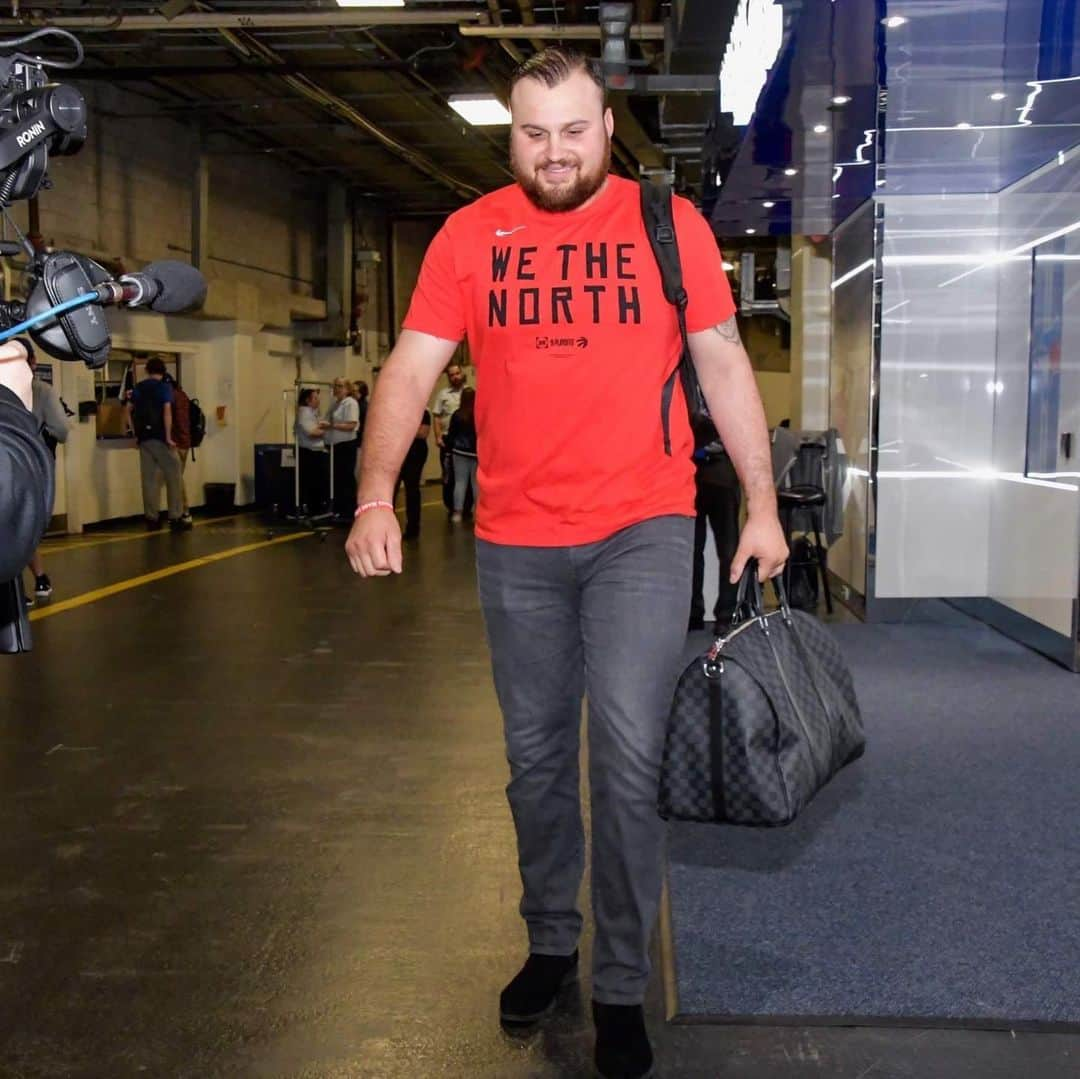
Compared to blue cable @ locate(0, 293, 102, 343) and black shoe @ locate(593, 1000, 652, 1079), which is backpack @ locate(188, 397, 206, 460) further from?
blue cable @ locate(0, 293, 102, 343)

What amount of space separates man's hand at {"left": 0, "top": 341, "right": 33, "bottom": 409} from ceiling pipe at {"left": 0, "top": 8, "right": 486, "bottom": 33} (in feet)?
29.6

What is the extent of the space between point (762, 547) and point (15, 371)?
1361 millimetres

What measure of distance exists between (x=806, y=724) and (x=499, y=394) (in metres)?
0.83

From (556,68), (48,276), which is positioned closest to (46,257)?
(48,276)

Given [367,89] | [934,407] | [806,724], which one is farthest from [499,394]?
[367,89]

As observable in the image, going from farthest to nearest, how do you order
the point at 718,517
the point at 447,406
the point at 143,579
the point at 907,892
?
1. the point at 447,406
2. the point at 143,579
3. the point at 718,517
4. the point at 907,892

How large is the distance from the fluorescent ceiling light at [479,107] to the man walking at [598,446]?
10.00 metres

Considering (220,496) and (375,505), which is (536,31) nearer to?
(375,505)

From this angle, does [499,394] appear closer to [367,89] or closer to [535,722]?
[535,722]

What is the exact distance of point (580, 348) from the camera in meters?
2.53

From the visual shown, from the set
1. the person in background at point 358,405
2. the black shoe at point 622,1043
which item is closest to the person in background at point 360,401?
the person in background at point 358,405

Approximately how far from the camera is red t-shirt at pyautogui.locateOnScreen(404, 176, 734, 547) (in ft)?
8.31

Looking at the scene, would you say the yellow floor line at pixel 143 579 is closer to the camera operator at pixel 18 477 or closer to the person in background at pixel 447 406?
the person in background at pixel 447 406

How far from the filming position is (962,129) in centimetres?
626
